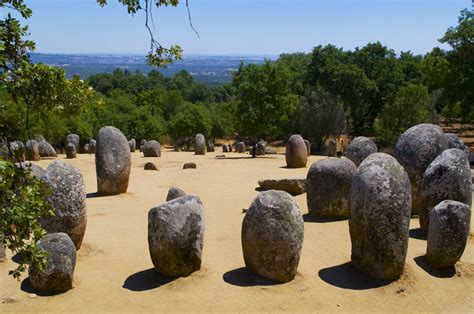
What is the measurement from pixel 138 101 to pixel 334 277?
2201 inches

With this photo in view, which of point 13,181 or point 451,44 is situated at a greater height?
point 451,44

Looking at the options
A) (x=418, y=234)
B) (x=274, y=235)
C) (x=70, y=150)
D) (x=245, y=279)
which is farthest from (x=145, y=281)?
(x=70, y=150)

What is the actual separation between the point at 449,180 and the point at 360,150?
8287 millimetres

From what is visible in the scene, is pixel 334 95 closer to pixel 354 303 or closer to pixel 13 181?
pixel 354 303

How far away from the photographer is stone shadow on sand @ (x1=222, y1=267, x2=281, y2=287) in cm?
1035

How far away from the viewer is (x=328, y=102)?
145 feet

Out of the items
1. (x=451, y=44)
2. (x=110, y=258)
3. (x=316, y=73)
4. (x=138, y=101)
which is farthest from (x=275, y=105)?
(x=138, y=101)

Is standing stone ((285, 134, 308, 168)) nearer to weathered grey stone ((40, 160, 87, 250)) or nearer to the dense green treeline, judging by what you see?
the dense green treeline

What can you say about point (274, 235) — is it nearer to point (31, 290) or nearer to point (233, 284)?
point (233, 284)

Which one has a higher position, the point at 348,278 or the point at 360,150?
the point at 360,150

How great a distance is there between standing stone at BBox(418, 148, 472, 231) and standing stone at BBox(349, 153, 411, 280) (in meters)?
2.89

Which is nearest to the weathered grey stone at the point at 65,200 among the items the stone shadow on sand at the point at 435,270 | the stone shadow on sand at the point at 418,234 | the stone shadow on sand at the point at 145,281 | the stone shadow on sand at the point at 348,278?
the stone shadow on sand at the point at 145,281

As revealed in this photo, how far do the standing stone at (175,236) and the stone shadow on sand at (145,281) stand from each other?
138 millimetres

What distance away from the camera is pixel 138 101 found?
64.1 m
